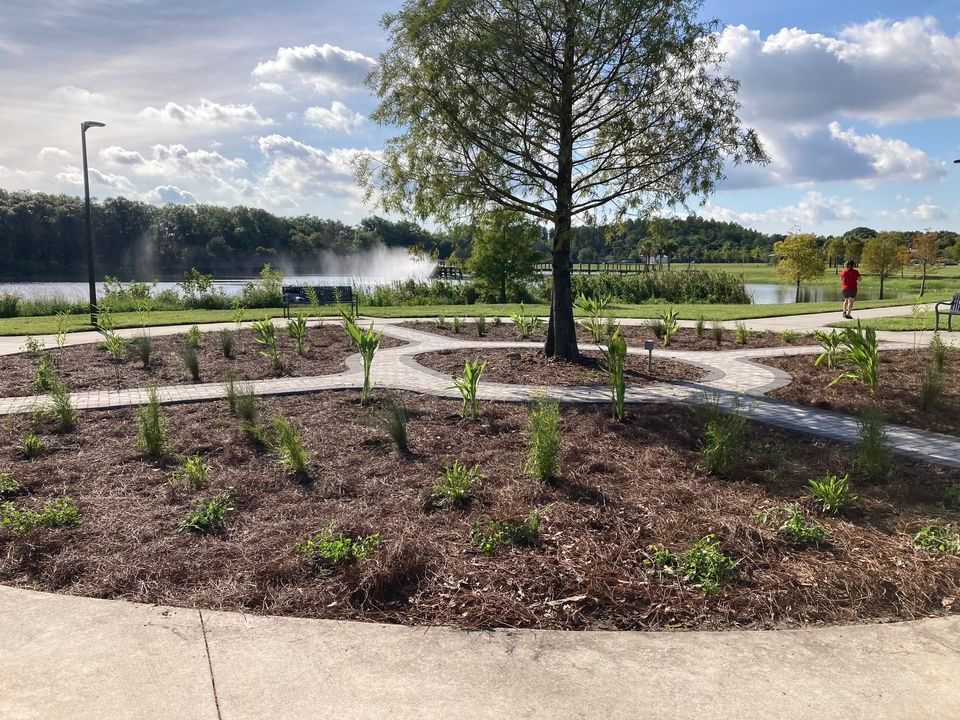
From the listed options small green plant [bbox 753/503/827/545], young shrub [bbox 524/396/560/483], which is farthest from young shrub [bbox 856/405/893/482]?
young shrub [bbox 524/396/560/483]

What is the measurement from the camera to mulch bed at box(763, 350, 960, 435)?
21.6ft

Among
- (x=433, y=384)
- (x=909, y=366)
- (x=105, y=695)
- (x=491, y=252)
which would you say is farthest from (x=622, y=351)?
(x=491, y=252)

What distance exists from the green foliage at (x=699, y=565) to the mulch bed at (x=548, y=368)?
4.96 m

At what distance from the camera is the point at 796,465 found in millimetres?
5035

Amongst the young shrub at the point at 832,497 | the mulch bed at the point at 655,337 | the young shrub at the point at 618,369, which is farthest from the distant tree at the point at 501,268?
the young shrub at the point at 832,497

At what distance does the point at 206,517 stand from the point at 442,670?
2094 mm

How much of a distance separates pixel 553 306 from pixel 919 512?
6.17 m

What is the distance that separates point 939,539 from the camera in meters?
3.64

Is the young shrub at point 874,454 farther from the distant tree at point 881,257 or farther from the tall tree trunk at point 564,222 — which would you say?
the distant tree at point 881,257

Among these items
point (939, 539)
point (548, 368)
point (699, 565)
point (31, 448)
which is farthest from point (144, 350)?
point (939, 539)

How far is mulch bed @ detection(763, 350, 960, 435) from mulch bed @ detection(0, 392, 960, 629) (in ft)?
5.24

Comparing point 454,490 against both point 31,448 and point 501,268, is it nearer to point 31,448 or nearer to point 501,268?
point 31,448

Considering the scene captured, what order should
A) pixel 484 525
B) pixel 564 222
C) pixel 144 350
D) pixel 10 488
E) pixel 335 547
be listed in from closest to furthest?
pixel 335 547 → pixel 484 525 → pixel 10 488 → pixel 564 222 → pixel 144 350

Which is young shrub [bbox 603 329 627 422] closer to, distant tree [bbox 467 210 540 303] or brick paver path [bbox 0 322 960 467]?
brick paver path [bbox 0 322 960 467]
